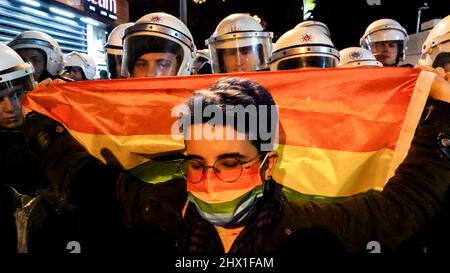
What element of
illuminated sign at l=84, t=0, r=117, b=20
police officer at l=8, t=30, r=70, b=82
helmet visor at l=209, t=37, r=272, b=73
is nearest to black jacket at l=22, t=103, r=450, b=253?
helmet visor at l=209, t=37, r=272, b=73

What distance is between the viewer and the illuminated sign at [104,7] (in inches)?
445

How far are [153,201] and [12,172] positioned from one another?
0.89 metres

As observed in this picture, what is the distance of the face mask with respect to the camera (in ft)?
5.65

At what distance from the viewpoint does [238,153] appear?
1.75 m

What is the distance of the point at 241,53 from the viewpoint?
13.6ft

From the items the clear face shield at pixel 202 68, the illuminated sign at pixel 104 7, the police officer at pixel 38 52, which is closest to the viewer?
the police officer at pixel 38 52

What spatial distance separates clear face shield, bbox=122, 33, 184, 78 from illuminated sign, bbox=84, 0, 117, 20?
334 inches

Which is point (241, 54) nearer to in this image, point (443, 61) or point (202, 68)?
point (443, 61)

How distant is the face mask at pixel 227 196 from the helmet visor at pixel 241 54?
95.4 inches

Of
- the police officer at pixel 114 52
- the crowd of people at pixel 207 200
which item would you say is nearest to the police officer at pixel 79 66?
the police officer at pixel 114 52

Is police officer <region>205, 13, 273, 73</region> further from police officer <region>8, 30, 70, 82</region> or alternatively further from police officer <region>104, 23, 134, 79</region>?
police officer <region>8, 30, 70, 82</region>

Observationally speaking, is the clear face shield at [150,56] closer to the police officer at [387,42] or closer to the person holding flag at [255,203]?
the person holding flag at [255,203]
